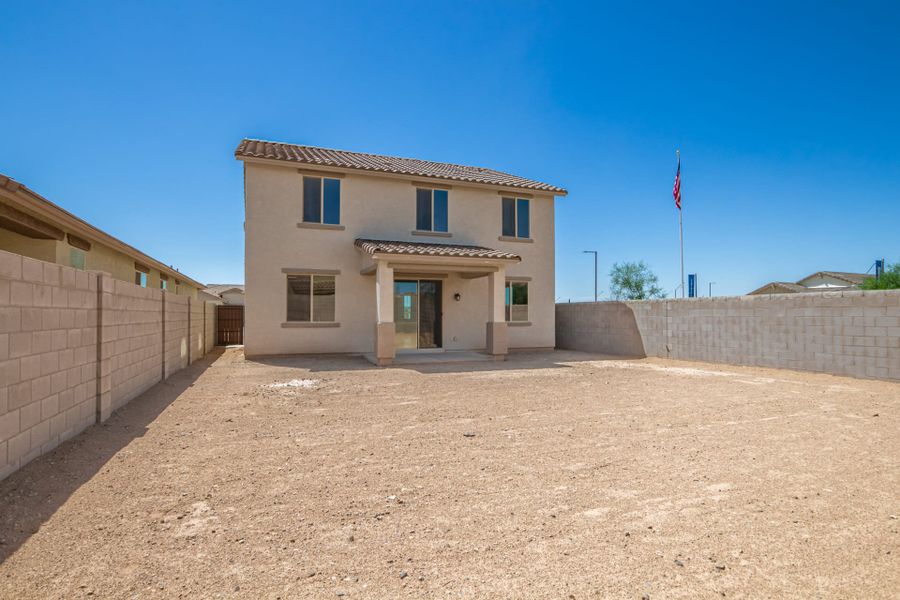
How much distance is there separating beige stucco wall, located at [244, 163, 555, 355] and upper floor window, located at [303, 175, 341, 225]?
0.22 m

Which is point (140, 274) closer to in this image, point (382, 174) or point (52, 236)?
point (52, 236)

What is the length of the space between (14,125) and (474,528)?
14.7m

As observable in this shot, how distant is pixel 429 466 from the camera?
4.28 m

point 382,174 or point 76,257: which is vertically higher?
point 382,174

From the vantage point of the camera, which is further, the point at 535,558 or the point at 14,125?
the point at 14,125

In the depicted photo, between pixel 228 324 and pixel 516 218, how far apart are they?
46.6 feet

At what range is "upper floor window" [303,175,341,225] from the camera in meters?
14.1

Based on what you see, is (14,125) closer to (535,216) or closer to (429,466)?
(429,466)

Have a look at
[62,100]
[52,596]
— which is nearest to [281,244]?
[62,100]

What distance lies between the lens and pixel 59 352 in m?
4.71

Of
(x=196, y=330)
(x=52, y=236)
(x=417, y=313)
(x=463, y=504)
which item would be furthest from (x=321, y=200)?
(x=463, y=504)

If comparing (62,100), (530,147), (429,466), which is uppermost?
(530,147)

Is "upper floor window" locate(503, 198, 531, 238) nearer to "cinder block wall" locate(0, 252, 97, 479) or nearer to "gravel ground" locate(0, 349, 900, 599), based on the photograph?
"gravel ground" locate(0, 349, 900, 599)

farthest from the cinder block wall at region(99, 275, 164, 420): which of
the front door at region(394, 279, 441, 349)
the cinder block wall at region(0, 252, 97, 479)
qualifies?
the front door at region(394, 279, 441, 349)
